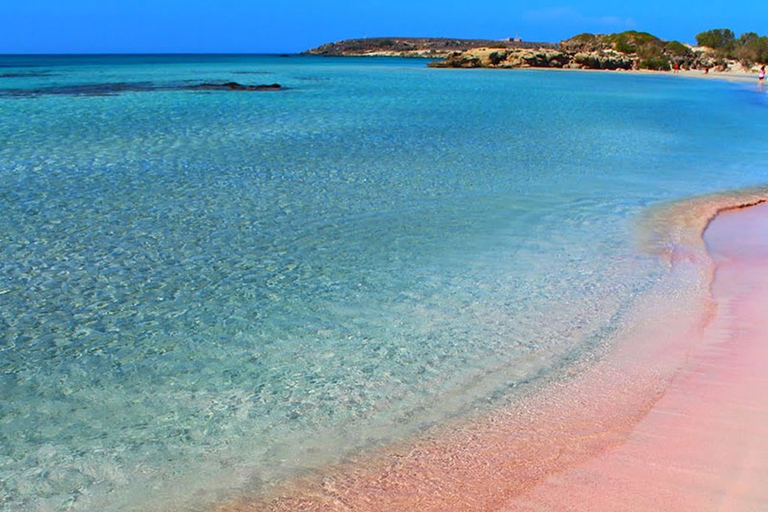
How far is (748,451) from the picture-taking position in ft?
12.5

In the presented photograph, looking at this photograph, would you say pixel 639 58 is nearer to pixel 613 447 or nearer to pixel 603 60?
pixel 603 60

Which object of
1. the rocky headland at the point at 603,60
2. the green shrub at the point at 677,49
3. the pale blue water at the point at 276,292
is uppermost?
the green shrub at the point at 677,49

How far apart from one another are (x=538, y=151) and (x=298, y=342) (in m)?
10.8

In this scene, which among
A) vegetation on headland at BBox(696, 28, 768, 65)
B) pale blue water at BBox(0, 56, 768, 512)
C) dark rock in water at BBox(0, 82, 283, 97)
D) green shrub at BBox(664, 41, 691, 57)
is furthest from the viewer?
green shrub at BBox(664, 41, 691, 57)

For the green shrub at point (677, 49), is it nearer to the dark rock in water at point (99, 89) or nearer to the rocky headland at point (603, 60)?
Result: the rocky headland at point (603, 60)

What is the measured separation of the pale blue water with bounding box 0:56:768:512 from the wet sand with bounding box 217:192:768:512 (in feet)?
0.76

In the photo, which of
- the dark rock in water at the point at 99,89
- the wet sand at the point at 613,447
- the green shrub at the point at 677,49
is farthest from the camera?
the green shrub at the point at 677,49

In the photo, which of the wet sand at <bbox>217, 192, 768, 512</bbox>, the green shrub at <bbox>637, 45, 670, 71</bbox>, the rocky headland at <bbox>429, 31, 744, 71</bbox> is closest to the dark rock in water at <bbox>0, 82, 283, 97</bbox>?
the wet sand at <bbox>217, 192, 768, 512</bbox>

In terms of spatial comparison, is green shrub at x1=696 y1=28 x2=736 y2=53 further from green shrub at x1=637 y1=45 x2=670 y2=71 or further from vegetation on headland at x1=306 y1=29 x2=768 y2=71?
green shrub at x1=637 y1=45 x2=670 y2=71

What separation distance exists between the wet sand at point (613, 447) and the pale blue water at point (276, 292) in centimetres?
23

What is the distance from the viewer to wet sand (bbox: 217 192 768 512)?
11.3 feet

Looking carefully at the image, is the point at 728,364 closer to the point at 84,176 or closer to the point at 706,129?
the point at 84,176

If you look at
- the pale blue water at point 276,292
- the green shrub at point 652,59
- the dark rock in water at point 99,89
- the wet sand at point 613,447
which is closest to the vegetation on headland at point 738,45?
the green shrub at point 652,59

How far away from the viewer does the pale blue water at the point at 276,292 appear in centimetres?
405
